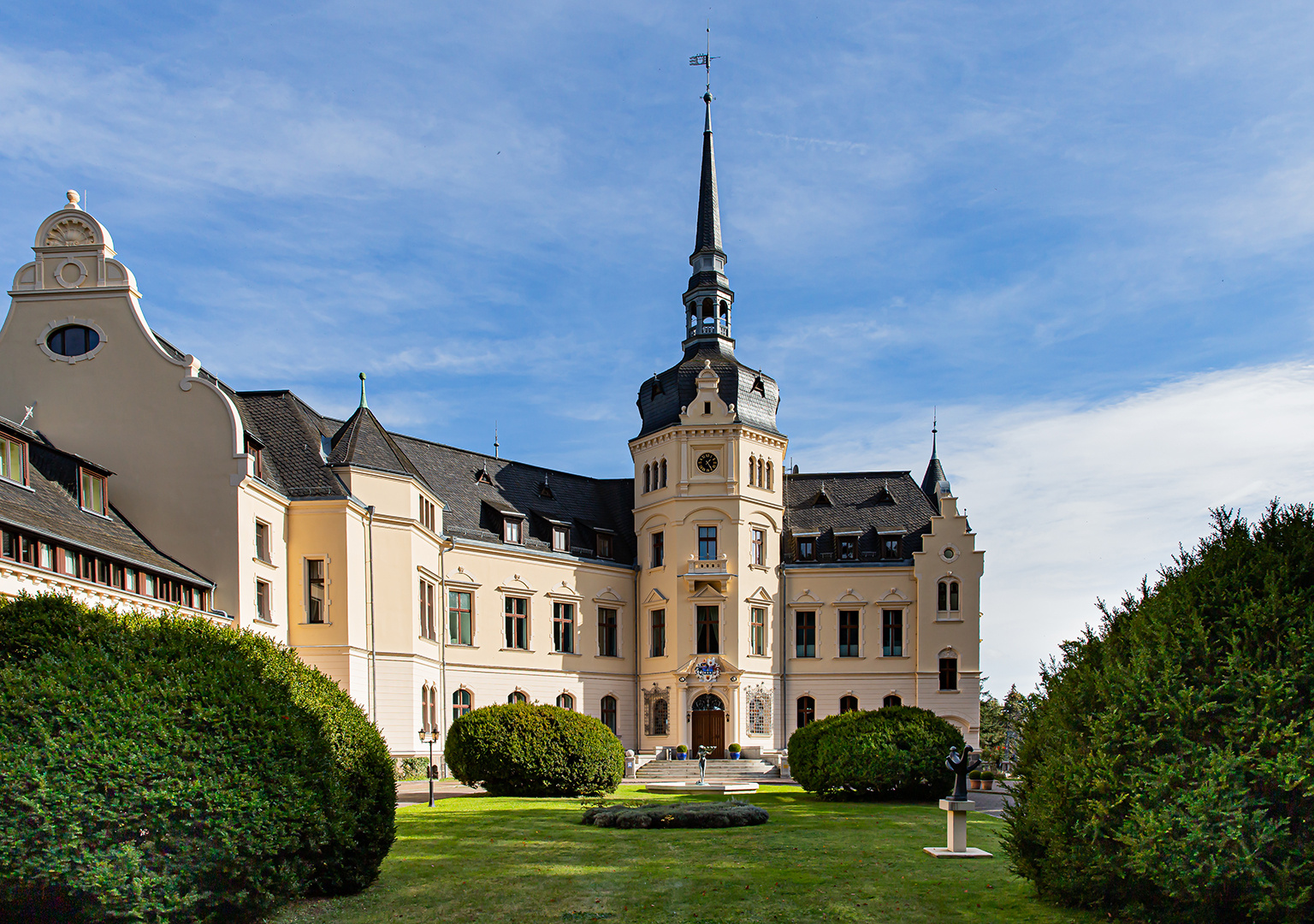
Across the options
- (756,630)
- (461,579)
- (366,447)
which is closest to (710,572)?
(756,630)

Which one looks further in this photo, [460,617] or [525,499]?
[525,499]

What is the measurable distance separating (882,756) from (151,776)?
771 inches

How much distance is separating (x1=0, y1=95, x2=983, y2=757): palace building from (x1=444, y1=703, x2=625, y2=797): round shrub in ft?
22.6

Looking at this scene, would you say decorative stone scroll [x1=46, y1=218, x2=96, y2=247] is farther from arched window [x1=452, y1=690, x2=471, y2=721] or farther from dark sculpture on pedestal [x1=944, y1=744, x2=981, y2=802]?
dark sculpture on pedestal [x1=944, y1=744, x2=981, y2=802]

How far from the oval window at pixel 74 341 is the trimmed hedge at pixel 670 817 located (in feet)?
66.1

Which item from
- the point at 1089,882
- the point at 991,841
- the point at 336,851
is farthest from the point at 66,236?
the point at 1089,882

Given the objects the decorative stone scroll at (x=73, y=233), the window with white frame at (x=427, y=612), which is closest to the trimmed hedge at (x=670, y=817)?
the window with white frame at (x=427, y=612)

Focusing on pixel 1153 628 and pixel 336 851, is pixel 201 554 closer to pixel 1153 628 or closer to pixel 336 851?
pixel 336 851

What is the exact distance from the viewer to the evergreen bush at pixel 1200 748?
27.2ft

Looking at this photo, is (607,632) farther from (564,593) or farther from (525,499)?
(525,499)

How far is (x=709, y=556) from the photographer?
4416 cm

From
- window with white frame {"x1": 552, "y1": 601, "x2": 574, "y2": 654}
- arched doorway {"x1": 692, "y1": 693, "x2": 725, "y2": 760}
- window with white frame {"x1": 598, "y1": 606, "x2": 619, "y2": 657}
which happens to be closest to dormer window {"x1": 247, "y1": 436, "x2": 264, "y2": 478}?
window with white frame {"x1": 552, "y1": 601, "x2": 574, "y2": 654}

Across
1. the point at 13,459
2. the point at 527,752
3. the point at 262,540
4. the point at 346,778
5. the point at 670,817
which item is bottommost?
the point at 527,752

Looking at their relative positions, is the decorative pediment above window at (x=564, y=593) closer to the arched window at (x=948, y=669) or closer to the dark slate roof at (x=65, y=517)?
the arched window at (x=948, y=669)
